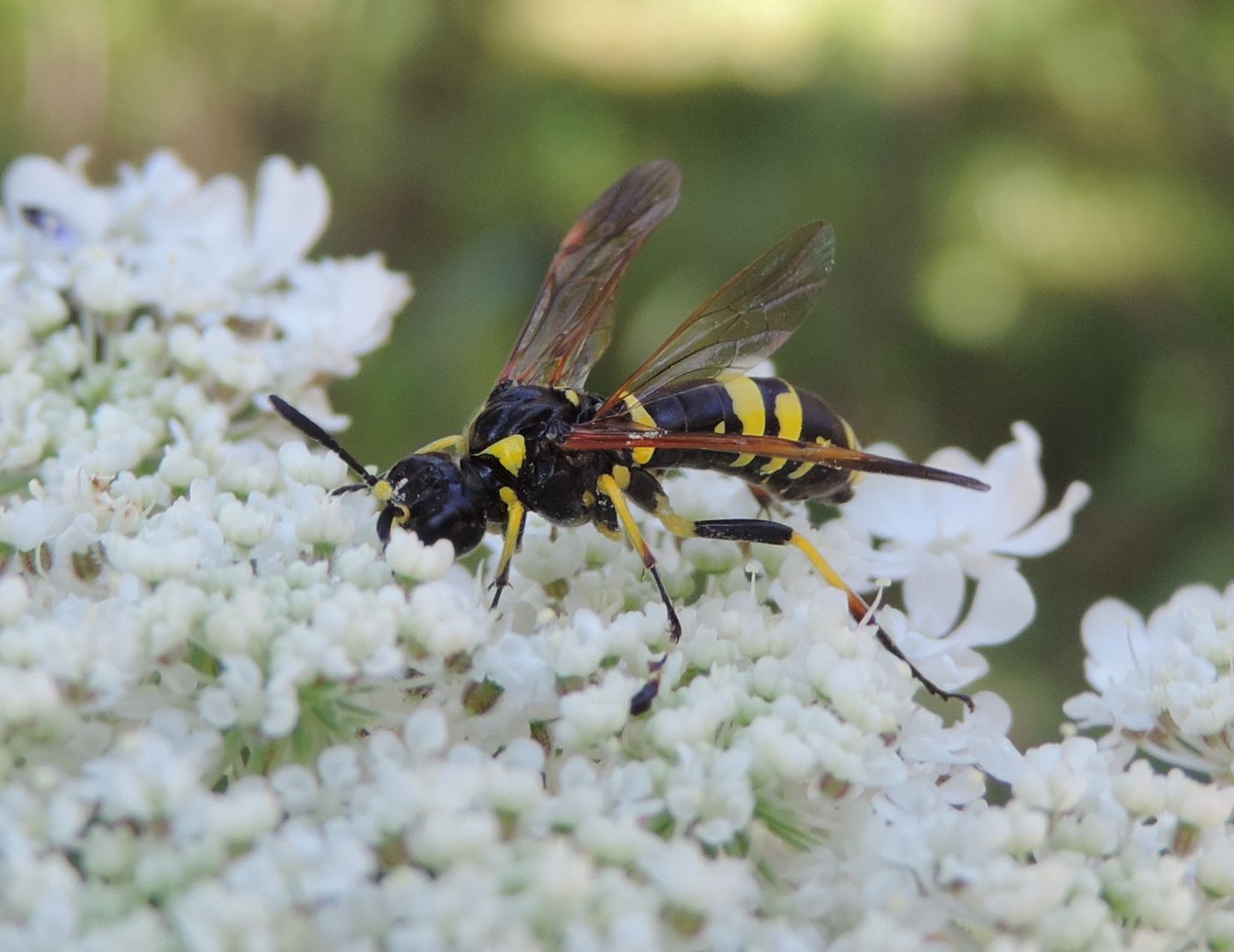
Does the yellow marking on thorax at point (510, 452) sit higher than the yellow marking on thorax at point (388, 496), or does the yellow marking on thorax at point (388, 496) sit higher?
the yellow marking on thorax at point (510, 452)

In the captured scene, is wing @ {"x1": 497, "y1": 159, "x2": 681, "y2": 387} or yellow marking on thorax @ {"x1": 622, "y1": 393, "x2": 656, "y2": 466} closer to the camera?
yellow marking on thorax @ {"x1": 622, "y1": 393, "x2": 656, "y2": 466}

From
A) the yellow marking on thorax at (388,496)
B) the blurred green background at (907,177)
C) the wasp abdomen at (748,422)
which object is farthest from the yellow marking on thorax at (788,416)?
the blurred green background at (907,177)

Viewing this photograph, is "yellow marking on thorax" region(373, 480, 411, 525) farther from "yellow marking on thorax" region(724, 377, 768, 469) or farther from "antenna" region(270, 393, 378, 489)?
"yellow marking on thorax" region(724, 377, 768, 469)

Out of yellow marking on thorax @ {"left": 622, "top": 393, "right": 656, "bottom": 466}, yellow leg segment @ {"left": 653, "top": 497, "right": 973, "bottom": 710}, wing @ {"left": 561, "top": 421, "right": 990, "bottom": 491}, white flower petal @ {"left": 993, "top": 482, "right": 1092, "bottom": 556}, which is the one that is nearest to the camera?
wing @ {"left": 561, "top": 421, "right": 990, "bottom": 491}

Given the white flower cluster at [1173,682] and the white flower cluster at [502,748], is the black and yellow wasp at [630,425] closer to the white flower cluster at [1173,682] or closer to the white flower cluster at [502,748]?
the white flower cluster at [502,748]

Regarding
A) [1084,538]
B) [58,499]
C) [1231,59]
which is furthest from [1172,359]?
[58,499]

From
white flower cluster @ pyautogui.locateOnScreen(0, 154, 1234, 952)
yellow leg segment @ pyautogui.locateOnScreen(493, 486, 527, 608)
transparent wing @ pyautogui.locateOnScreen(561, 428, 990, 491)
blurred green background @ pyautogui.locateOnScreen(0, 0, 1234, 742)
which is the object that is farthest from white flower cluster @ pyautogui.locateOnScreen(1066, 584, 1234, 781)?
blurred green background @ pyautogui.locateOnScreen(0, 0, 1234, 742)
